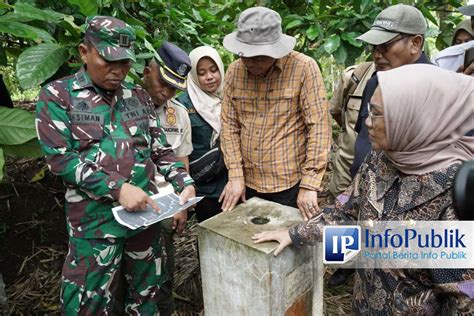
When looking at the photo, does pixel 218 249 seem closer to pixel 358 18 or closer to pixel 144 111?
pixel 144 111

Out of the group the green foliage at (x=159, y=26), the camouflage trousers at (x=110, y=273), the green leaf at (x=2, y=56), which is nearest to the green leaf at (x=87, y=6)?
the green foliage at (x=159, y=26)

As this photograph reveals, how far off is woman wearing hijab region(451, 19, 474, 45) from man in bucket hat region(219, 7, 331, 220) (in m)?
1.60

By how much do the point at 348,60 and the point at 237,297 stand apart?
5.99ft

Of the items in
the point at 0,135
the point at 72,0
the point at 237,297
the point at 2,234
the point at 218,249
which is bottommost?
the point at 2,234

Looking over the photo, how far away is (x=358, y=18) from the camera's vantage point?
8.98ft

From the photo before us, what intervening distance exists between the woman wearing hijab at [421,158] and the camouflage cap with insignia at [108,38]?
101 centimetres

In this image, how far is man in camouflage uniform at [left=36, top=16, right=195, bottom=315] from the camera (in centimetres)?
161

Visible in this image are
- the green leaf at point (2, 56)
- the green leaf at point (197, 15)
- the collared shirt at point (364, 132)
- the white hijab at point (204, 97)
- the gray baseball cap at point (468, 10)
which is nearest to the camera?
the green leaf at point (2, 56)

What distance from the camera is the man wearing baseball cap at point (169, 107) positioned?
6.66 ft

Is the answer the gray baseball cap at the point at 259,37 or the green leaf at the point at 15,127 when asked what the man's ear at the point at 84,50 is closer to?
the green leaf at the point at 15,127

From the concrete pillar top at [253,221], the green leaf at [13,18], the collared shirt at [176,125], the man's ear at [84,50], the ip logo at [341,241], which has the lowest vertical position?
the concrete pillar top at [253,221]

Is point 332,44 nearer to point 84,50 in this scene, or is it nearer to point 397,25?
point 397,25

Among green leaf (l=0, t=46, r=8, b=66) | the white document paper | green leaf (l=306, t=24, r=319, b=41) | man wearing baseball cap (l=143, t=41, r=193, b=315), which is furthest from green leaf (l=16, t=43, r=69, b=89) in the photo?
green leaf (l=306, t=24, r=319, b=41)

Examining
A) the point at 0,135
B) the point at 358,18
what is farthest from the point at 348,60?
the point at 0,135
